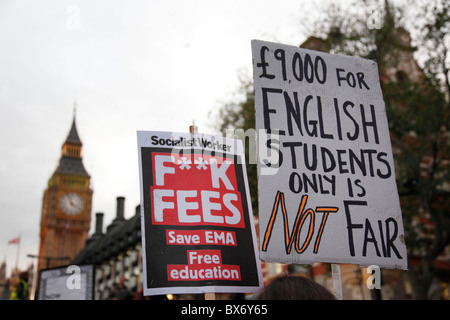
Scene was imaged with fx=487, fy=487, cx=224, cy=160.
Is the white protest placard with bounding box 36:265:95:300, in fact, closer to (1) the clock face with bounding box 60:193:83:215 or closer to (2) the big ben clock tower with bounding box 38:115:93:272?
(2) the big ben clock tower with bounding box 38:115:93:272

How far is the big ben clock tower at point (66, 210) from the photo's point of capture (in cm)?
15150

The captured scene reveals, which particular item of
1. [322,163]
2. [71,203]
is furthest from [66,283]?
[71,203]

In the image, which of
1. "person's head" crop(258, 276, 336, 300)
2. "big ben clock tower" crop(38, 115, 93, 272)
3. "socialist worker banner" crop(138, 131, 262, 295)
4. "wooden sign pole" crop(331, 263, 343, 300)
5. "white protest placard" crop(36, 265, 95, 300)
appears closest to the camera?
"person's head" crop(258, 276, 336, 300)

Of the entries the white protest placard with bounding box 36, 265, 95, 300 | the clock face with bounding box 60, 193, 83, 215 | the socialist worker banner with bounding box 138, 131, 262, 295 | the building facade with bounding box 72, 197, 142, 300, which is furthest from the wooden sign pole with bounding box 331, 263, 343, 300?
the clock face with bounding box 60, 193, 83, 215

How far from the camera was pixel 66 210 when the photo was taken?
155875mm

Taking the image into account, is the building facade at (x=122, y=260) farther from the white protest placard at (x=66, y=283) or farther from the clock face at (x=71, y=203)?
the clock face at (x=71, y=203)

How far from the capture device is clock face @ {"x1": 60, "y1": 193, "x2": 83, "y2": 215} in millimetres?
156375

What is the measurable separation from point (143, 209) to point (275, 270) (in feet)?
75.7

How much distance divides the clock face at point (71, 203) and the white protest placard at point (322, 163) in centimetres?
16053

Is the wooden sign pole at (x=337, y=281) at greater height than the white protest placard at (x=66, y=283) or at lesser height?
lesser

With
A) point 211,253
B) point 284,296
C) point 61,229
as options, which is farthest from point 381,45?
point 61,229

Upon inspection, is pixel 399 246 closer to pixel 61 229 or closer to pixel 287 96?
pixel 287 96

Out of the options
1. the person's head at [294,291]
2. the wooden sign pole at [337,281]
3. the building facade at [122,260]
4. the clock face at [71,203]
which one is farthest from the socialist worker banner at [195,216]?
the clock face at [71,203]

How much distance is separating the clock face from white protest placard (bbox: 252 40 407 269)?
16053 cm
